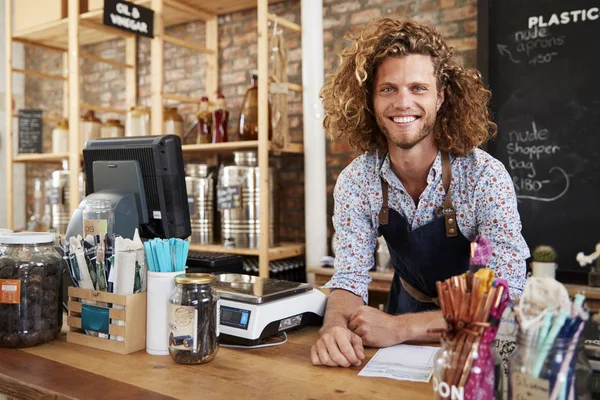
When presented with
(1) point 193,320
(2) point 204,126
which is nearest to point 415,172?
(1) point 193,320

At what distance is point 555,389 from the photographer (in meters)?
0.79

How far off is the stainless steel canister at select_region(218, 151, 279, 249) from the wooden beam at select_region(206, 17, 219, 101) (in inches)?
30.1

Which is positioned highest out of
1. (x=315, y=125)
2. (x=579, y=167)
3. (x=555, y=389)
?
(x=315, y=125)

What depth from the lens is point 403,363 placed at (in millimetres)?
1269

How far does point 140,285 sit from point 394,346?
62 centimetres

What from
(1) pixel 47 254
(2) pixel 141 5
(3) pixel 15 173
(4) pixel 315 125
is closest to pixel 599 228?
(4) pixel 315 125

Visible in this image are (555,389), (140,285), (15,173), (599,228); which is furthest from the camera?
(15,173)

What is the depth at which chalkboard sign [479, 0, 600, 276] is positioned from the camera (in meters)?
2.61

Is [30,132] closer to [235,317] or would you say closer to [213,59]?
[213,59]

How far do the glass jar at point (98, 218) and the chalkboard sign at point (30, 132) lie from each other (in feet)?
10.6

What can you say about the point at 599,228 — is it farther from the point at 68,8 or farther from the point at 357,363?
the point at 68,8

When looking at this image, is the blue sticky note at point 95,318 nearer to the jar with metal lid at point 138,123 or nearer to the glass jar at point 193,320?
the glass jar at point 193,320

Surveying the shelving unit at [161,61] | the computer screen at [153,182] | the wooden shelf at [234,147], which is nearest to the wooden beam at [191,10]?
the shelving unit at [161,61]

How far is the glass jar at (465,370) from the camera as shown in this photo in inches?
32.8
